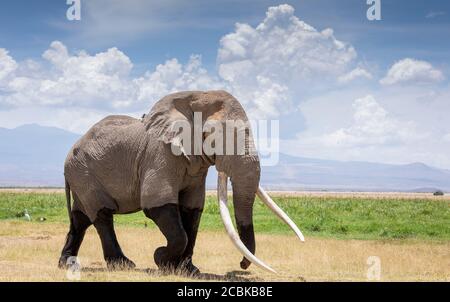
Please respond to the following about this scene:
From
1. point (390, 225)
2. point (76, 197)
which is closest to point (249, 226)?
point (76, 197)

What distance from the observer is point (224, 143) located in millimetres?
12547

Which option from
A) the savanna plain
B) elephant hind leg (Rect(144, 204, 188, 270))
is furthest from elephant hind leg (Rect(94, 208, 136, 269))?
elephant hind leg (Rect(144, 204, 188, 270))

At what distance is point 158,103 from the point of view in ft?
45.7

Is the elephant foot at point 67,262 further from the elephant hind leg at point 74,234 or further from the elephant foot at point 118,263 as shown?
the elephant foot at point 118,263

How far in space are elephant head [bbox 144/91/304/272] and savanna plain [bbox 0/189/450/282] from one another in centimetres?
136

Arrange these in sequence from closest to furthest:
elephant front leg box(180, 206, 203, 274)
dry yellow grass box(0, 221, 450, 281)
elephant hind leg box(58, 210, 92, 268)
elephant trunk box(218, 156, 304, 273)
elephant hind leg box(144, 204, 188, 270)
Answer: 1. elephant trunk box(218, 156, 304, 273)
2. elephant hind leg box(144, 204, 188, 270)
3. dry yellow grass box(0, 221, 450, 281)
4. elephant front leg box(180, 206, 203, 274)
5. elephant hind leg box(58, 210, 92, 268)

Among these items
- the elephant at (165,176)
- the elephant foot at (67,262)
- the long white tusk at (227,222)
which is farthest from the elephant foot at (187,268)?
the elephant foot at (67,262)

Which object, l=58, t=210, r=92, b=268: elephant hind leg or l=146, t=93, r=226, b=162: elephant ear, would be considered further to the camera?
l=58, t=210, r=92, b=268: elephant hind leg

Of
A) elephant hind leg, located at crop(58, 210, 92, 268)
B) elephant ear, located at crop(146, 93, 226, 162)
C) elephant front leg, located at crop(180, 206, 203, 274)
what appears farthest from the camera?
elephant hind leg, located at crop(58, 210, 92, 268)

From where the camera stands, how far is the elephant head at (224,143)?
12195 millimetres

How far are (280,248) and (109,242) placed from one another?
7.90 m

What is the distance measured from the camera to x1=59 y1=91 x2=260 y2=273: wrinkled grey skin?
40.6 feet

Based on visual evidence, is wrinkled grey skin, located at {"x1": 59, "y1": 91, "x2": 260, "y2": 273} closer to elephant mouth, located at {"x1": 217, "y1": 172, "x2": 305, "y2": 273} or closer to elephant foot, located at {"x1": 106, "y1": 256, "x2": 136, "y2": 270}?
elephant foot, located at {"x1": 106, "y1": 256, "x2": 136, "y2": 270}

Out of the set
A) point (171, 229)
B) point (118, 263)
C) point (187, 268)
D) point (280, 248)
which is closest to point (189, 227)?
point (187, 268)
